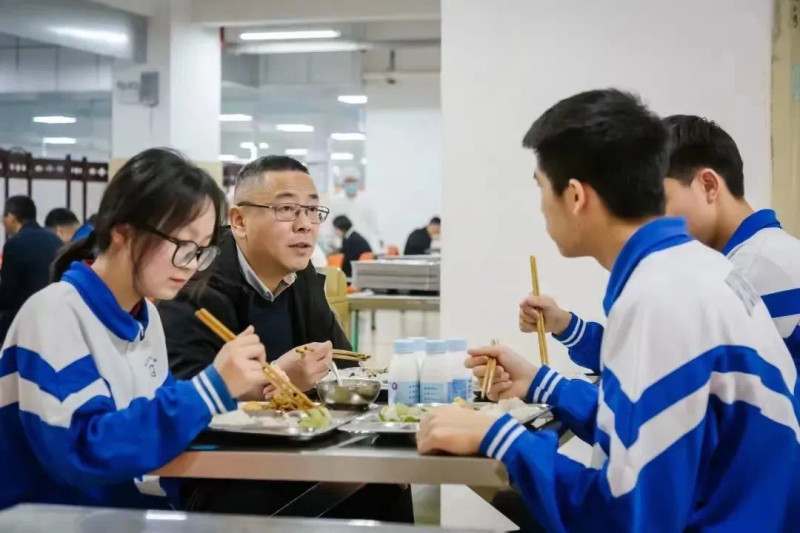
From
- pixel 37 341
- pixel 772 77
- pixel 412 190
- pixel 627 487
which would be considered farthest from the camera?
pixel 412 190

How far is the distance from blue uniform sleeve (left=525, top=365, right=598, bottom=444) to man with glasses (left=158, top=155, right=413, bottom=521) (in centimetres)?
67

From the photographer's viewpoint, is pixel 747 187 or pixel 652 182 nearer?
pixel 652 182

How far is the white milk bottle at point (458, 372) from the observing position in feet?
6.74

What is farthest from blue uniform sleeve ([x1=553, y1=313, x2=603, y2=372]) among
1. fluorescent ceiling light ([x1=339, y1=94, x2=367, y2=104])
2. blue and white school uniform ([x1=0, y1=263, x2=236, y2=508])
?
fluorescent ceiling light ([x1=339, y1=94, x2=367, y2=104])

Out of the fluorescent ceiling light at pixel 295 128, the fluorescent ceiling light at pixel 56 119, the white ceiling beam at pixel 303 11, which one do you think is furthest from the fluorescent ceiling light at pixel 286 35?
the fluorescent ceiling light at pixel 295 128

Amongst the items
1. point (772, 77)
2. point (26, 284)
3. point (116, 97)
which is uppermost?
point (116, 97)

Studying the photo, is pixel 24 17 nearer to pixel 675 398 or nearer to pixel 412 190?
pixel 412 190

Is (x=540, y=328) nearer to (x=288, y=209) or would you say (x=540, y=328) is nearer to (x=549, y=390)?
(x=549, y=390)

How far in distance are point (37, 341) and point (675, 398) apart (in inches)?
39.9

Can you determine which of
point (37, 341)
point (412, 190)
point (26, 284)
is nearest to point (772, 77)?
point (37, 341)

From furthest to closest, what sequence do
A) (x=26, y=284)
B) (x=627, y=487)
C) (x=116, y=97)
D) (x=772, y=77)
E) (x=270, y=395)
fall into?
(x=116, y=97)
(x=26, y=284)
(x=772, y=77)
(x=270, y=395)
(x=627, y=487)

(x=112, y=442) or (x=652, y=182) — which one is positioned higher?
(x=652, y=182)

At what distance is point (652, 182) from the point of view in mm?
1568

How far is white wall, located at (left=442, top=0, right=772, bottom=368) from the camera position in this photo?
3.72m
